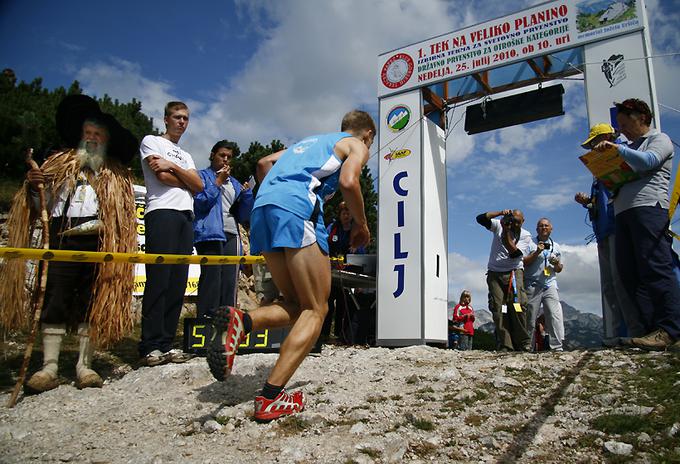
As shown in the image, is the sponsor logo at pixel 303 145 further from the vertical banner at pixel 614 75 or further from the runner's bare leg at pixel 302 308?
the vertical banner at pixel 614 75

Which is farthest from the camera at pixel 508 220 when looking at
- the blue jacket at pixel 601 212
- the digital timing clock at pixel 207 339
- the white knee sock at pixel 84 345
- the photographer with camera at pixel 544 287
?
the white knee sock at pixel 84 345

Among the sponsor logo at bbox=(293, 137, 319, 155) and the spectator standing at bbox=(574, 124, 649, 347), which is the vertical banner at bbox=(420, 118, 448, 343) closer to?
the spectator standing at bbox=(574, 124, 649, 347)

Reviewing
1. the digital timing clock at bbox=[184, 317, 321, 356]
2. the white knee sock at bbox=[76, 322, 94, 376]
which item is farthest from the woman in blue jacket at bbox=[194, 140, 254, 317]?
the white knee sock at bbox=[76, 322, 94, 376]

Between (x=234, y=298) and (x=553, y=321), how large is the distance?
4.25m

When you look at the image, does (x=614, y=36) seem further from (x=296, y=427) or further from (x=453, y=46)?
(x=296, y=427)

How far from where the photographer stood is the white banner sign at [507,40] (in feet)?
17.7

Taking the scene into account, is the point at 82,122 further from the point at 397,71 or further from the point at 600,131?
the point at 600,131

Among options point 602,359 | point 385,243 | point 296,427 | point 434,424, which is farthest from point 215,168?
point 602,359

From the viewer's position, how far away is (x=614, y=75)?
5.27m

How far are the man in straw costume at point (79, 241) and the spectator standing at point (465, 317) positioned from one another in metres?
6.75

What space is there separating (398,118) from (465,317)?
4.63m

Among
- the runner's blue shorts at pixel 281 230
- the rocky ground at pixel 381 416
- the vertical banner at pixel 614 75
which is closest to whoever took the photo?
the rocky ground at pixel 381 416

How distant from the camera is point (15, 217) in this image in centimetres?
385

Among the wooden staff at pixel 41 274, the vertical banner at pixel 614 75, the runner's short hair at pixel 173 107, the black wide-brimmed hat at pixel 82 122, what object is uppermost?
the vertical banner at pixel 614 75
